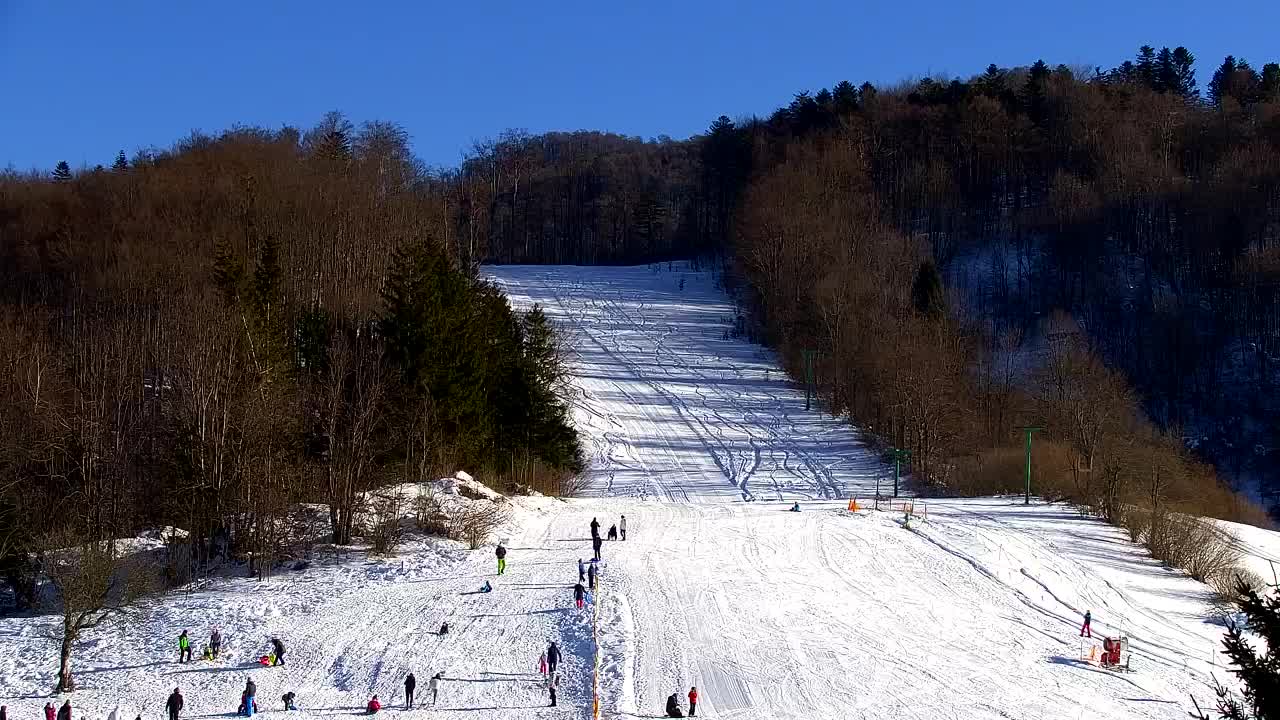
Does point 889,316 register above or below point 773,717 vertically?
above

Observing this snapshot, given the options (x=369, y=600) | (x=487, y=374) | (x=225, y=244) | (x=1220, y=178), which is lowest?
(x=369, y=600)

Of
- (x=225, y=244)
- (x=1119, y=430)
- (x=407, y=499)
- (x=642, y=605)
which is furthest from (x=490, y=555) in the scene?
(x=1119, y=430)

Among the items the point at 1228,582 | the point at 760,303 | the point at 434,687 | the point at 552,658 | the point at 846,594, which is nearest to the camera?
the point at 434,687

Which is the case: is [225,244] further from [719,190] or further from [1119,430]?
[719,190]

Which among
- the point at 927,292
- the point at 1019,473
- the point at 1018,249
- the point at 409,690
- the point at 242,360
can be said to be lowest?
the point at 409,690

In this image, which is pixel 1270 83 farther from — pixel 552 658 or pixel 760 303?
pixel 552 658

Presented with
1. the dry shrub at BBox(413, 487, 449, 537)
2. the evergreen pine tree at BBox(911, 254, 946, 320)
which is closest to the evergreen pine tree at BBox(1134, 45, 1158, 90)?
the evergreen pine tree at BBox(911, 254, 946, 320)

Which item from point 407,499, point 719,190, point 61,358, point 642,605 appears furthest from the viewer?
point 719,190

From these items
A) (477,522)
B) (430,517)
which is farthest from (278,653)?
(477,522)
